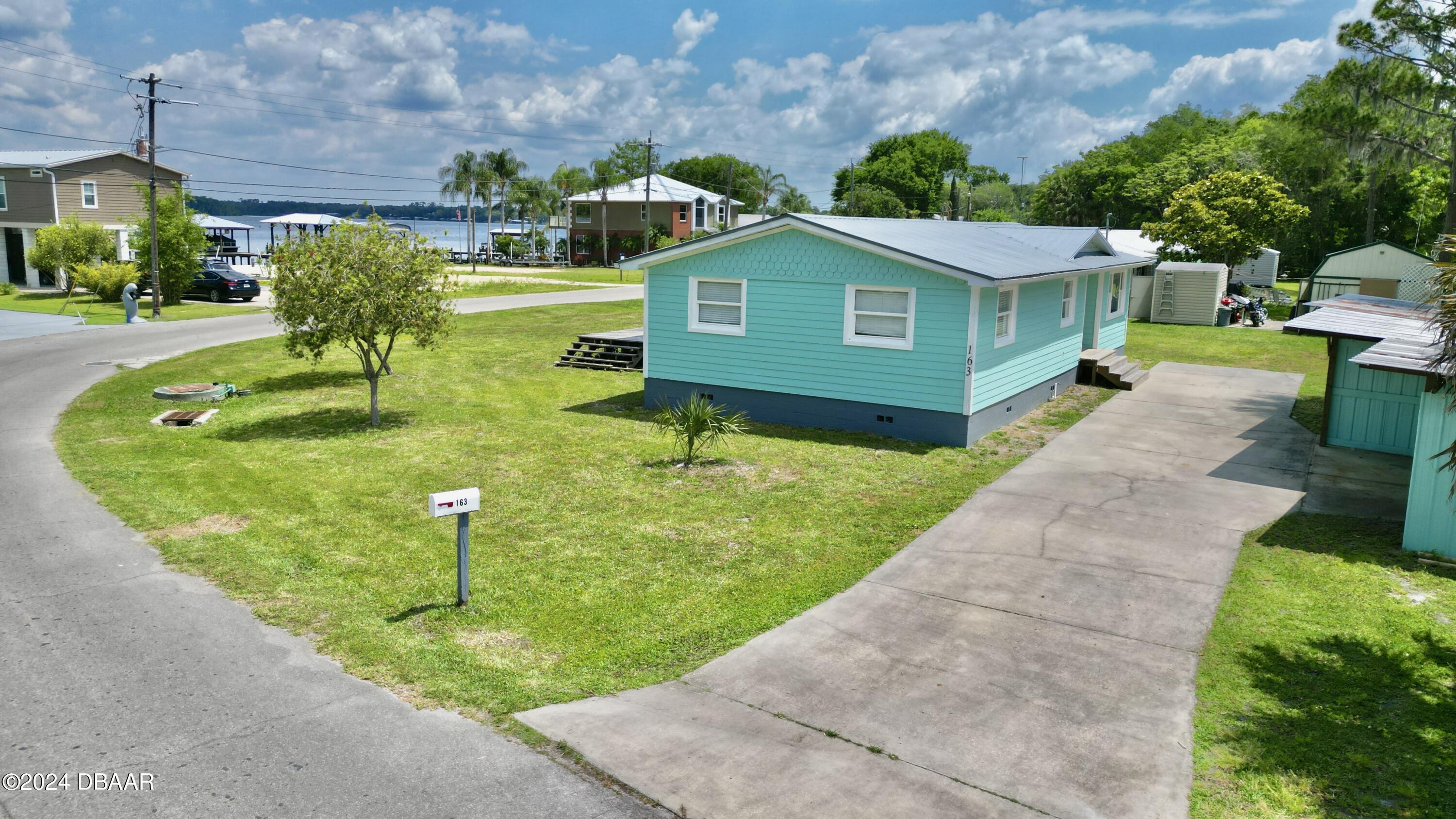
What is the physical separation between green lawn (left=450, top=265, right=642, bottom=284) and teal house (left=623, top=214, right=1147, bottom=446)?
30570mm

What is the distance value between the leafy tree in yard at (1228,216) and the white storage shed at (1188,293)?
5275 mm

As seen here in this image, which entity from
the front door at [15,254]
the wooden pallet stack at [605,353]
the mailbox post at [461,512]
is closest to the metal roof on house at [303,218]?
the front door at [15,254]

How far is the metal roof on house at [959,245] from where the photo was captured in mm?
15062

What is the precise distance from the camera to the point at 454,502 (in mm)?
8289

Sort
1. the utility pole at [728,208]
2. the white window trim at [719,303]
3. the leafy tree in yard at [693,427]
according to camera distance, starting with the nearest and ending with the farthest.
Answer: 1. the leafy tree in yard at [693,427]
2. the white window trim at [719,303]
3. the utility pole at [728,208]

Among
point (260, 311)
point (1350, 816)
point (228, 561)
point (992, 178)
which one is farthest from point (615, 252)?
point (992, 178)

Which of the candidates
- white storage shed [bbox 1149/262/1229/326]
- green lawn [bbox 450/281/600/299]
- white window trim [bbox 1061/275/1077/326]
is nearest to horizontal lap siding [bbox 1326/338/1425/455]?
white window trim [bbox 1061/275/1077/326]

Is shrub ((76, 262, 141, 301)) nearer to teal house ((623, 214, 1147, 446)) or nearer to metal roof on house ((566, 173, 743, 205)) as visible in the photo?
teal house ((623, 214, 1147, 446))

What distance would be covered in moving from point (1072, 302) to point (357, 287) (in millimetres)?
14567

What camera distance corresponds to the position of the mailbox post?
26.8ft

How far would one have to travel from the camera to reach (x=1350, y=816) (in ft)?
17.9

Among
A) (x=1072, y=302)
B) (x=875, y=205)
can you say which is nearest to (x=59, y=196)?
(x=1072, y=302)

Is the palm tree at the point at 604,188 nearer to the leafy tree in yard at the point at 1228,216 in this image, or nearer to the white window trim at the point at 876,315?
the leafy tree in yard at the point at 1228,216

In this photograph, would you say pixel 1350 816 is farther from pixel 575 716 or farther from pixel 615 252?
pixel 615 252
